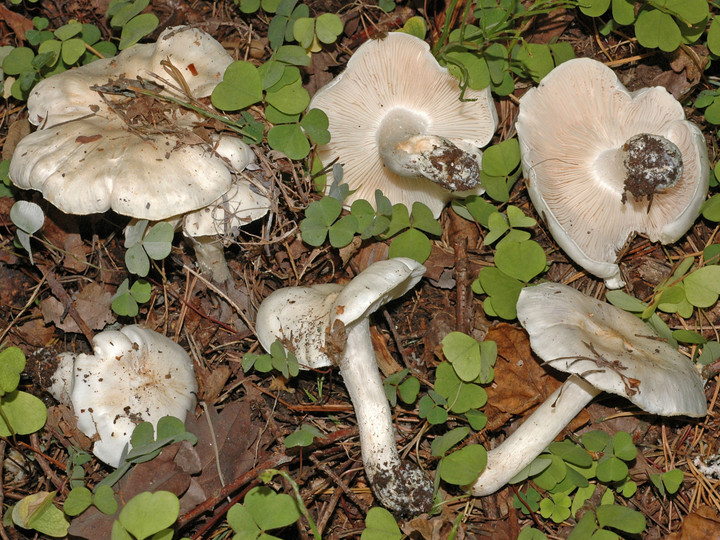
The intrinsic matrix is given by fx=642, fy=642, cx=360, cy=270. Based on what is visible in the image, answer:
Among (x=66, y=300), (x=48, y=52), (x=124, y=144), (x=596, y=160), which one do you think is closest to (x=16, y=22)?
(x=48, y=52)

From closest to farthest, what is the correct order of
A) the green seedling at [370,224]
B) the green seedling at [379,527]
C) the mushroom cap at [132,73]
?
1. the green seedling at [379,527]
2. the mushroom cap at [132,73]
3. the green seedling at [370,224]

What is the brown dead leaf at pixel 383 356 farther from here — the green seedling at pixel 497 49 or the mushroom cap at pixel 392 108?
the green seedling at pixel 497 49

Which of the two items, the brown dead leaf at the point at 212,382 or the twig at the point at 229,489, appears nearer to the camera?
the twig at the point at 229,489

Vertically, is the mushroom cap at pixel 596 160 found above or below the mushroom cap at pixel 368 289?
above

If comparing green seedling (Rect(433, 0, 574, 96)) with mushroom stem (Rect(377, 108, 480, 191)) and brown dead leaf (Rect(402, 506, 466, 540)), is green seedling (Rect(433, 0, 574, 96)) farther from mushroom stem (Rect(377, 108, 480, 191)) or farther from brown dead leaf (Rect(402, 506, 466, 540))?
brown dead leaf (Rect(402, 506, 466, 540))

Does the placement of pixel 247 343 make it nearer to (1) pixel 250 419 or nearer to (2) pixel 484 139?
(1) pixel 250 419

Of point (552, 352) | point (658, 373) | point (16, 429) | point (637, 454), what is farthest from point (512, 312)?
point (16, 429)

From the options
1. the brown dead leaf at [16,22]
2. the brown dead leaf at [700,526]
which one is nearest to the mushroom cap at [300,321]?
the brown dead leaf at [700,526]
